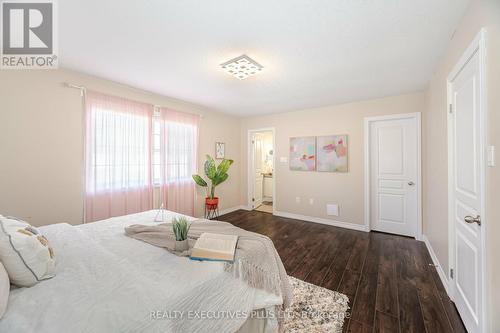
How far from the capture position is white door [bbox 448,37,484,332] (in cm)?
135

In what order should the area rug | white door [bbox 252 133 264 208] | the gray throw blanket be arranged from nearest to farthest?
the gray throw blanket
the area rug
white door [bbox 252 133 264 208]

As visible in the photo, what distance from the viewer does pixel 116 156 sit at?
296 centimetres

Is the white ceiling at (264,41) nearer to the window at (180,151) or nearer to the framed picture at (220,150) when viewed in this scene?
the window at (180,151)

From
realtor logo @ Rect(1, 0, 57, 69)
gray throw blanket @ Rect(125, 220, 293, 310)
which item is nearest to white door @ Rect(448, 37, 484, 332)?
gray throw blanket @ Rect(125, 220, 293, 310)

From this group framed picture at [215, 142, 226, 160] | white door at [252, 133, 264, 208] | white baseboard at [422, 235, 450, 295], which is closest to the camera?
white baseboard at [422, 235, 450, 295]

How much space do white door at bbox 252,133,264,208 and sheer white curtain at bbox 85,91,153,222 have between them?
A: 9.04ft

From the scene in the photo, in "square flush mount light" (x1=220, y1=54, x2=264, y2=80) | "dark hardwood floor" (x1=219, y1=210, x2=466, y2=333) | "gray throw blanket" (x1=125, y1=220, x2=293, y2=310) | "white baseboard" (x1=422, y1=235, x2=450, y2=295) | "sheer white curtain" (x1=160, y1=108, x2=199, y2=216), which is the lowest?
"dark hardwood floor" (x1=219, y1=210, x2=466, y2=333)

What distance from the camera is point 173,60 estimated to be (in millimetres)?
2291

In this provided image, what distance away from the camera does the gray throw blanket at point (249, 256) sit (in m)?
1.32

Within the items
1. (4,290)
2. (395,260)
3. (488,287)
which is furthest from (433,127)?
(4,290)

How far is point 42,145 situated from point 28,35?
120cm

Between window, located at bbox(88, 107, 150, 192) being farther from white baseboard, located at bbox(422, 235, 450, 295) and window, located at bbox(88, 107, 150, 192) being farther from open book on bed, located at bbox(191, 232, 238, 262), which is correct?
white baseboard, located at bbox(422, 235, 450, 295)

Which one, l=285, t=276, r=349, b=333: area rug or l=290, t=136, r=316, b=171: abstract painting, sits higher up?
l=290, t=136, r=316, b=171: abstract painting

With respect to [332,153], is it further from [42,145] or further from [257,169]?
[42,145]
